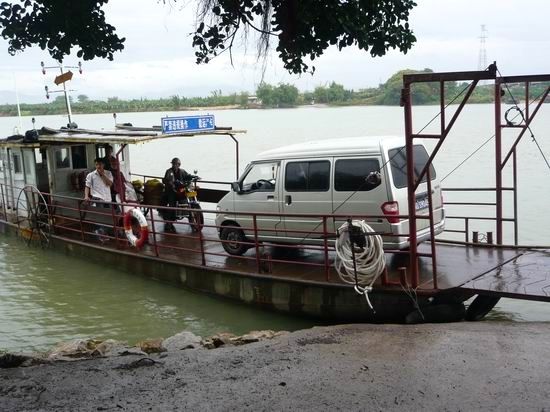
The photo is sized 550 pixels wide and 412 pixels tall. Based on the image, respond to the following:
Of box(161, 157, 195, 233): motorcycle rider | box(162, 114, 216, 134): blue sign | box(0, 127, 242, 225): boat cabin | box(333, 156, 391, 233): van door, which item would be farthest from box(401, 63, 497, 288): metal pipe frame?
box(161, 157, 195, 233): motorcycle rider

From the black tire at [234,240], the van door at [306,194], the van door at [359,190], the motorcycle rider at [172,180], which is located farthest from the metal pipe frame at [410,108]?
the motorcycle rider at [172,180]

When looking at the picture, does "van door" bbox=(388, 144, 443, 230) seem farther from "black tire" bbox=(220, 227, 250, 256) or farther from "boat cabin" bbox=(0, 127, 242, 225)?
"boat cabin" bbox=(0, 127, 242, 225)

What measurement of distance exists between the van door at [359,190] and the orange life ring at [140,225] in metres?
3.66

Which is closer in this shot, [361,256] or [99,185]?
[361,256]

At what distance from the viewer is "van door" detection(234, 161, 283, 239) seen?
8344 mm

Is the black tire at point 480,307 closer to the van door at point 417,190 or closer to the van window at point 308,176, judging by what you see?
the van door at point 417,190

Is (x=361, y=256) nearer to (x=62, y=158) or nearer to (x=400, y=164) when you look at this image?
(x=400, y=164)

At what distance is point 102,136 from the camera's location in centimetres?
1089

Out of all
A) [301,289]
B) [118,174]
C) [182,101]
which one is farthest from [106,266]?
[182,101]

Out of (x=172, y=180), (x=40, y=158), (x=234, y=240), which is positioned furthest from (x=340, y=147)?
(x=40, y=158)

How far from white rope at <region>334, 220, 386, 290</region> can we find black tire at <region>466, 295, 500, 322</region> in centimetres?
110

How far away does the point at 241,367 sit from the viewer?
5035mm

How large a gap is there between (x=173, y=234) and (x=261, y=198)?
1637 millimetres

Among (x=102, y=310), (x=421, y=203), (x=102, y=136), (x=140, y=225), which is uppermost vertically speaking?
(x=102, y=136)
